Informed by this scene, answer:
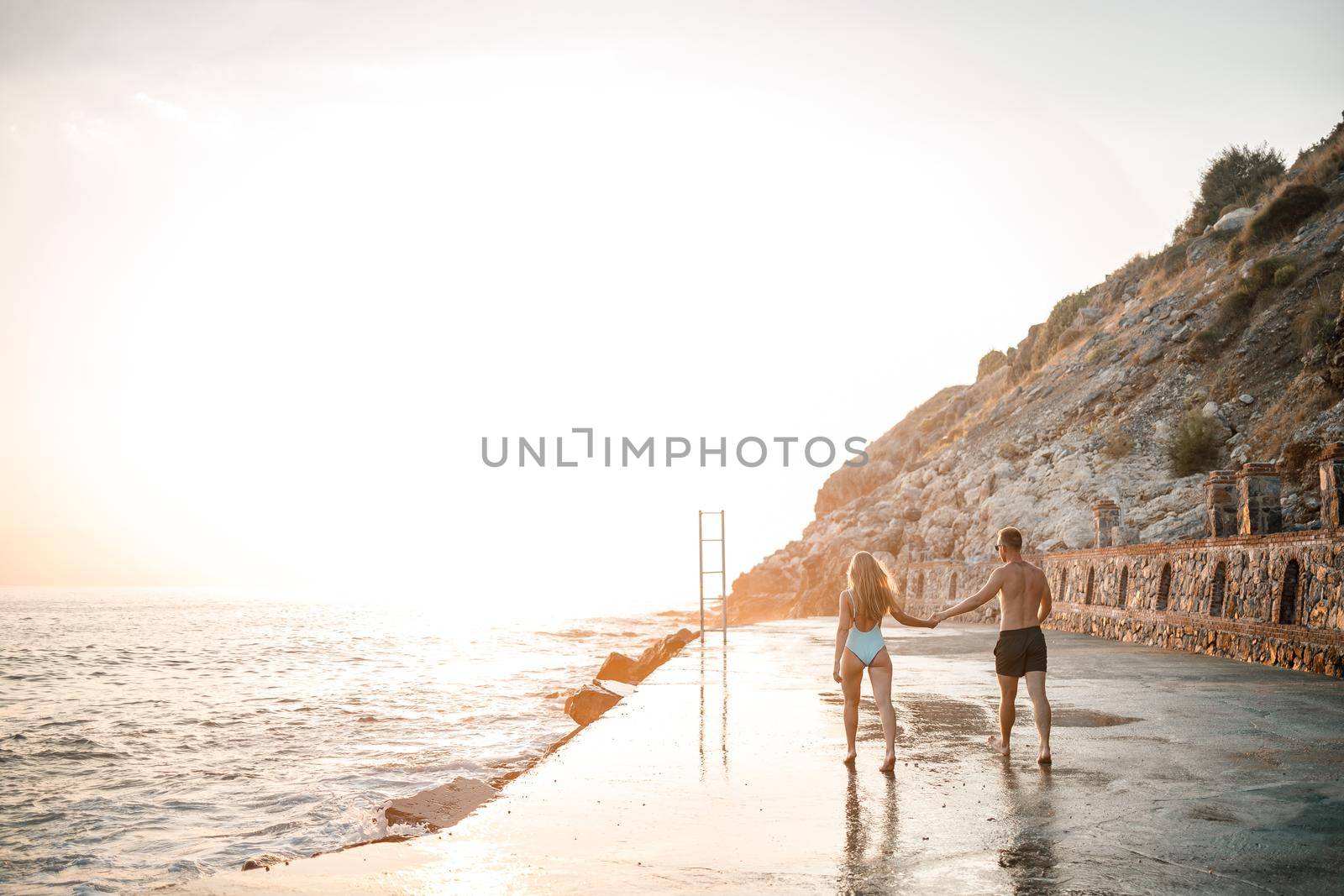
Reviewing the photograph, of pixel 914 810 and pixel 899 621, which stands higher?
pixel 899 621

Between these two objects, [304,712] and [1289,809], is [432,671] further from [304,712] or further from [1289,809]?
[1289,809]

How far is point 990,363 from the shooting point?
76.6 m

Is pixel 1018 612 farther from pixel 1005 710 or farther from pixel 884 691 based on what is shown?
pixel 884 691

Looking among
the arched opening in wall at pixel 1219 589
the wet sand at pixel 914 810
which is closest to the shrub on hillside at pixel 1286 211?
the arched opening in wall at pixel 1219 589

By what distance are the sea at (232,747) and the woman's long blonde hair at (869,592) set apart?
5284 millimetres

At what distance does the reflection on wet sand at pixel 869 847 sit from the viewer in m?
4.77

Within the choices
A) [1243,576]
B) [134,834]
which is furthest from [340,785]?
[1243,576]

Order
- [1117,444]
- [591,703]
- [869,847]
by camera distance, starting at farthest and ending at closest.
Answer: [1117,444] < [591,703] < [869,847]

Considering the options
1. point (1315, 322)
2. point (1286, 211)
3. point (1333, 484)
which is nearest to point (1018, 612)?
point (1333, 484)

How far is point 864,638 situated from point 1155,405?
3504 cm

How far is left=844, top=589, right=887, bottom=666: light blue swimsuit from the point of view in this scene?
796 centimetres

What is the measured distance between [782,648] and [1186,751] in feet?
46.3

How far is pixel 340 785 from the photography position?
13.9m

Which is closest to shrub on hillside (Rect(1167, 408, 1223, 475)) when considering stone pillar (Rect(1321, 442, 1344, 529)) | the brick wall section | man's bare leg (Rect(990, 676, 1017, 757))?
the brick wall section
